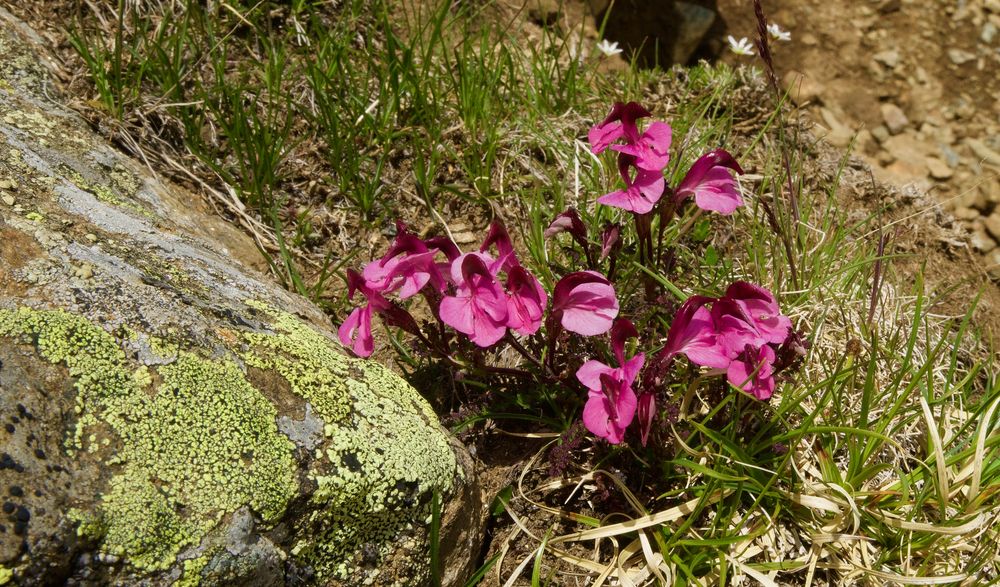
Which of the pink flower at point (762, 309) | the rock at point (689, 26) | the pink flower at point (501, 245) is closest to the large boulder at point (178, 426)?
the pink flower at point (501, 245)

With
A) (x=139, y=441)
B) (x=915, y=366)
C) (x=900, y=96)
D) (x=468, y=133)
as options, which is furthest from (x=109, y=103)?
(x=900, y=96)

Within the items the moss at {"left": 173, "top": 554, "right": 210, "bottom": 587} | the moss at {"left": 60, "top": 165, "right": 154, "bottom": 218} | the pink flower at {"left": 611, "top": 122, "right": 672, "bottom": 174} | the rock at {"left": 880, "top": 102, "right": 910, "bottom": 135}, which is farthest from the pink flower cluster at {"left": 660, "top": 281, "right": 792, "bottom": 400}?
the rock at {"left": 880, "top": 102, "right": 910, "bottom": 135}

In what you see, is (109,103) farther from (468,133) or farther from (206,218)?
(468,133)

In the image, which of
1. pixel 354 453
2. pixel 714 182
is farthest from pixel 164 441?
pixel 714 182

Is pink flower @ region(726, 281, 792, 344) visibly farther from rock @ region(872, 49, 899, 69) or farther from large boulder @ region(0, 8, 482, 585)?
rock @ region(872, 49, 899, 69)

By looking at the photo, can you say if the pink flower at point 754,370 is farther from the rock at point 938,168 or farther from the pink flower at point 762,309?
the rock at point 938,168

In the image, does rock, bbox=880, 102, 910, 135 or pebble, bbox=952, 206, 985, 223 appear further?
rock, bbox=880, 102, 910, 135
